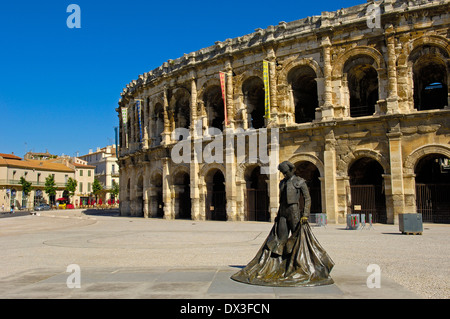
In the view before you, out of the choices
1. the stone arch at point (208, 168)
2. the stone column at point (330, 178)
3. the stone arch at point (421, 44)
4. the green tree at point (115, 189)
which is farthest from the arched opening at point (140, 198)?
the green tree at point (115, 189)

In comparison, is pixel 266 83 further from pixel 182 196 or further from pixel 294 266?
pixel 294 266

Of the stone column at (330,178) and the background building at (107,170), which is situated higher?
the background building at (107,170)

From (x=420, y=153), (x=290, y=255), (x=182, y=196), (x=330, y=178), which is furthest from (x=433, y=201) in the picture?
(x=182, y=196)

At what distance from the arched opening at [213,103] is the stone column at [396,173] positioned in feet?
35.9

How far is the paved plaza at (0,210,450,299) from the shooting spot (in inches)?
Answer: 226

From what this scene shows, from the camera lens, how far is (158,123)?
29.7 metres

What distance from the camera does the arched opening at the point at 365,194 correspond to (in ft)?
64.5

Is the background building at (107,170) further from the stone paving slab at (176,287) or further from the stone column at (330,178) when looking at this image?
the stone paving slab at (176,287)

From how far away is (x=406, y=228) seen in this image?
14.2 meters

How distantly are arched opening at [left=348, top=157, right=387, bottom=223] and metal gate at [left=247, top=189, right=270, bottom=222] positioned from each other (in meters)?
4.90
